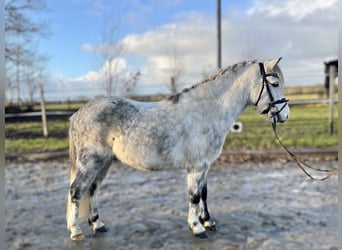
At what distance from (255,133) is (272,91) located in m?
5.94

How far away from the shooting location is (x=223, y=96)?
3.48m

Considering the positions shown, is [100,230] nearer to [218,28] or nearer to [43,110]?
[218,28]

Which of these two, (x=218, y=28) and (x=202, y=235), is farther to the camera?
(x=218, y=28)

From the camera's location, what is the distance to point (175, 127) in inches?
131

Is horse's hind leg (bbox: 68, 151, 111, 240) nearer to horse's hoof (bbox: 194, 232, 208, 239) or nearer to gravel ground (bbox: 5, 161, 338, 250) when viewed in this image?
gravel ground (bbox: 5, 161, 338, 250)

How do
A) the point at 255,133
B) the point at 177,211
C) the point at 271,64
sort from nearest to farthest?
the point at 271,64
the point at 177,211
the point at 255,133

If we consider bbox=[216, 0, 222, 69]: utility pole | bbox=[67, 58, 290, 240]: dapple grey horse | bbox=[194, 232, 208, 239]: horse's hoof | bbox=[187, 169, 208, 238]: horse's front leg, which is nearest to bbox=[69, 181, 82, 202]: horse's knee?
bbox=[67, 58, 290, 240]: dapple grey horse

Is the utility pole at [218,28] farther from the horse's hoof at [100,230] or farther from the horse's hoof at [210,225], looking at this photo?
the horse's hoof at [100,230]

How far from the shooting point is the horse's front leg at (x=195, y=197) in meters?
3.40

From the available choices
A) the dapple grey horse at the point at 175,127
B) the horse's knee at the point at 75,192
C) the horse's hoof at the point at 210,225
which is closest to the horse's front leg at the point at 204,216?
the horse's hoof at the point at 210,225

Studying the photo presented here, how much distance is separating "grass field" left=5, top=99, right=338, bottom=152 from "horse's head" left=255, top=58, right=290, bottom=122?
4.98 metres

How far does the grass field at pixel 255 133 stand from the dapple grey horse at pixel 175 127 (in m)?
4.96

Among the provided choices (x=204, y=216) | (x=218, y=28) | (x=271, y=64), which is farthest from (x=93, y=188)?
(x=218, y=28)

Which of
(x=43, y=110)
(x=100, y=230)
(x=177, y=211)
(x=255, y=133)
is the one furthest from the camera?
(x=43, y=110)
